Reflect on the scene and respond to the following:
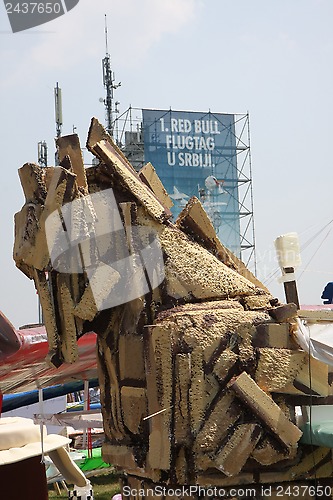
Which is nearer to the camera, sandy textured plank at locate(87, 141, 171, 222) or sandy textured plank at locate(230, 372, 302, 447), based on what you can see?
sandy textured plank at locate(230, 372, 302, 447)

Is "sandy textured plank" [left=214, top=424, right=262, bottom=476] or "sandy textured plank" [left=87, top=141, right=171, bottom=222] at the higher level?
"sandy textured plank" [left=87, top=141, right=171, bottom=222]

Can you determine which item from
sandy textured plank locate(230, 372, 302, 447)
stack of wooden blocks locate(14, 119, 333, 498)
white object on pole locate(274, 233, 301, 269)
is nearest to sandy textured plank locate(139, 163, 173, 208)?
stack of wooden blocks locate(14, 119, 333, 498)

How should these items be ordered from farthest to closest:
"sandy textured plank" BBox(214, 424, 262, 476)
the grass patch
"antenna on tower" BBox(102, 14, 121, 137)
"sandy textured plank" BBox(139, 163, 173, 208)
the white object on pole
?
"antenna on tower" BBox(102, 14, 121, 137) < the grass patch < "sandy textured plank" BBox(139, 163, 173, 208) < the white object on pole < "sandy textured plank" BBox(214, 424, 262, 476)

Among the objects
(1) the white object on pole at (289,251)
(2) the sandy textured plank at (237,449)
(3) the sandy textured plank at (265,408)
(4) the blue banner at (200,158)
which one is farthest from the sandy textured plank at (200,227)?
(4) the blue banner at (200,158)

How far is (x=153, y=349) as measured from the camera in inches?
142

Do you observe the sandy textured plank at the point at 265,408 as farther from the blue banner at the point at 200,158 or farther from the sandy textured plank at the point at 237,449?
the blue banner at the point at 200,158

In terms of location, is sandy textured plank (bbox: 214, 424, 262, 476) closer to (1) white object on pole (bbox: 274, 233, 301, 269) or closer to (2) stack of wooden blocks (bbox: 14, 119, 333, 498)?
(2) stack of wooden blocks (bbox: 14, 119, 333, 498)

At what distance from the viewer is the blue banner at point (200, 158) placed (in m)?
21.7

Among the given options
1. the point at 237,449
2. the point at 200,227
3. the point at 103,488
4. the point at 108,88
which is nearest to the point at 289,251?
the point at 200,227

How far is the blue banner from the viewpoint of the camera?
71.3ft

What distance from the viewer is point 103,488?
A: 39.8 ft

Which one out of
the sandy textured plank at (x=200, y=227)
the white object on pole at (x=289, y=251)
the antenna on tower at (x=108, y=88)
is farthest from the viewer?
the antenna on tower at (x=108, y=88)

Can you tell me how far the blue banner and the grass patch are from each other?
9.69 meters

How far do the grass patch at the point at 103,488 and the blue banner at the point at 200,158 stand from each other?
9.69 meters
